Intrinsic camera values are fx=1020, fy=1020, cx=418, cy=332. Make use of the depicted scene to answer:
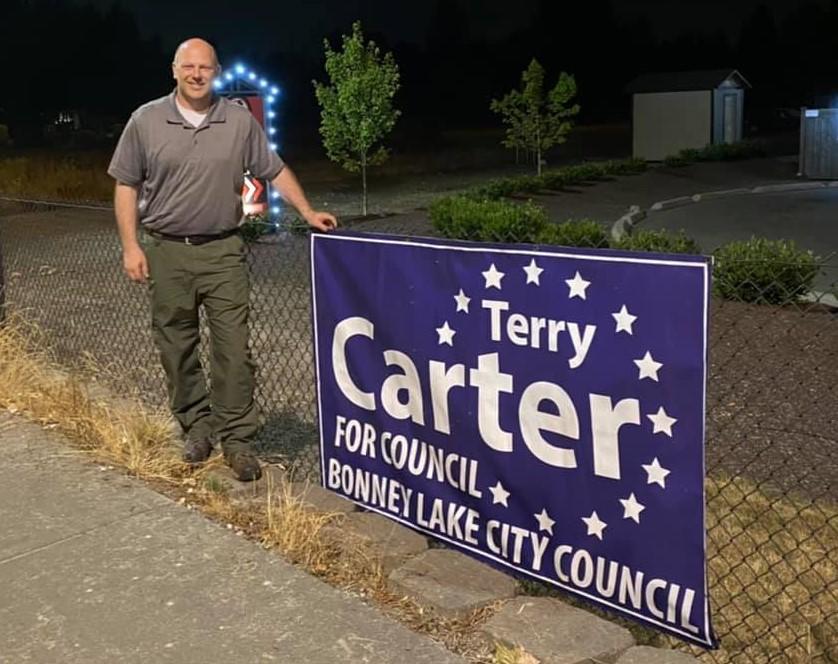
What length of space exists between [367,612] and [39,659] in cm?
101

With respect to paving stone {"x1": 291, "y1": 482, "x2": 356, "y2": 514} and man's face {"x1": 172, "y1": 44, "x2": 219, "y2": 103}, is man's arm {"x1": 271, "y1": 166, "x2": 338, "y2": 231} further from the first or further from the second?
paving stone {"x1": 291, "y1": 482, "x2": 356, "y2": 514}

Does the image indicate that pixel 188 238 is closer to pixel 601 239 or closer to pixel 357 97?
pixel 601 239

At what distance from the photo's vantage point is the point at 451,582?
3.48 meters

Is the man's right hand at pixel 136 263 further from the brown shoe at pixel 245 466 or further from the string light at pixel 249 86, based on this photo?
the string light at pixel 249 86

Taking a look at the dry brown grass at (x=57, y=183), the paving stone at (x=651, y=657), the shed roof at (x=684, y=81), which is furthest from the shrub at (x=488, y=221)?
the shed roof at (x=684, y=81)

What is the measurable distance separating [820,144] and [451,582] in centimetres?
2317

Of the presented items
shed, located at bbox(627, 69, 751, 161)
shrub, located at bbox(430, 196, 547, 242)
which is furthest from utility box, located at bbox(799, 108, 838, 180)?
shrub, located at bbox(430, 196, 547, 242)

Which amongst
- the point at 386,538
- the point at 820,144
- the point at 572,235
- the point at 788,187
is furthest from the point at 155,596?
the point at 820,144

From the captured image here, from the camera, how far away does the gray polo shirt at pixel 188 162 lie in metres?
4.27

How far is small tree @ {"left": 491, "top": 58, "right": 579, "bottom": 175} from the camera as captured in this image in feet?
80.9

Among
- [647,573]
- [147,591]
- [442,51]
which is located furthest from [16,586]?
[442,51]

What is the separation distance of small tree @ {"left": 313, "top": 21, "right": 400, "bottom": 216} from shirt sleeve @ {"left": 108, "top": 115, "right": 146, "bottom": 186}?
45.6 feet

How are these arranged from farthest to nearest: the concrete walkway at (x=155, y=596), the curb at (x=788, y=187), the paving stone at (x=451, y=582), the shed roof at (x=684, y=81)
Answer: the shed roof at (x=684, y=81) → the curb at (x=788, y=187) → the paving stone at (x=451, y=582) → the concrete walkway at (x=155, y=596)

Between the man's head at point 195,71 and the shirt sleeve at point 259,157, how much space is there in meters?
0.24
